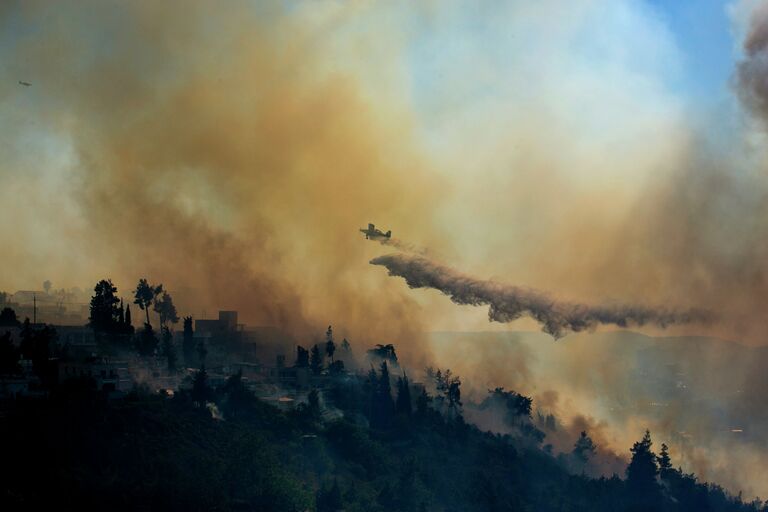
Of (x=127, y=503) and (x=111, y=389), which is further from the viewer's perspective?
(x=111, y=389)

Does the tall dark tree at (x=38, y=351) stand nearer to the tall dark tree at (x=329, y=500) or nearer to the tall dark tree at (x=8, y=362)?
the tall dark tree at (x=8, y=362)

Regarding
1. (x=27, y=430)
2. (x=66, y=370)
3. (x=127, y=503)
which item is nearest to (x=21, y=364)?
(x=66, y=370)

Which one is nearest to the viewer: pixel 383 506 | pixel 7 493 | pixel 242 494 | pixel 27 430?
pixel 7 493

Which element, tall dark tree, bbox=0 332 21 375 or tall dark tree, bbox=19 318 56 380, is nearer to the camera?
tall dark tree, bbox=0 332 21 375

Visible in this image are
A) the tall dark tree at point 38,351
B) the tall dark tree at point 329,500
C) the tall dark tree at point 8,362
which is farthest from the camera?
the tall dark tree at point 329,500

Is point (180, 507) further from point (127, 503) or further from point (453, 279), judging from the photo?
point (453, 279)

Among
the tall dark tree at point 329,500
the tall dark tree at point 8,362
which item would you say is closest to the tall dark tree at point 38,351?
the tall dark tree at point 8,362

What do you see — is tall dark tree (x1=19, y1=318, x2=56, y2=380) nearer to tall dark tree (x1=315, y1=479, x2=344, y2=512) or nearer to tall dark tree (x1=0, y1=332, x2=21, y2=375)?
tall dark tree (x1=0, y1=332, x2=21, y2=375)

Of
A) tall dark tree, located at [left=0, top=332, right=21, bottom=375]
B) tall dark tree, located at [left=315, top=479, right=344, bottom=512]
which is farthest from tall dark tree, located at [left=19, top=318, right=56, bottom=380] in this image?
tall dark tree, located at [left=315, top=479, right=344, bottom=512]

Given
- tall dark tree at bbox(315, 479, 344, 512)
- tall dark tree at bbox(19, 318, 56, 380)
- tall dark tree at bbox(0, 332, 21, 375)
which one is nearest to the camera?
tall dark tree at bbox(0, 332, 21, 375)

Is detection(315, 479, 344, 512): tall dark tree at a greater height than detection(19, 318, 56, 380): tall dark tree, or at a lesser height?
lesser


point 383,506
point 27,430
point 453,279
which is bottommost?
point 383,506
